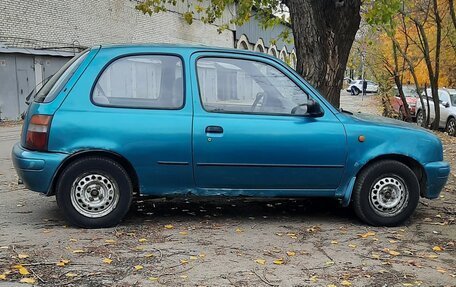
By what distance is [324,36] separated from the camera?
775cm

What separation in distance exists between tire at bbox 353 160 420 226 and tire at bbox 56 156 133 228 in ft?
7.92

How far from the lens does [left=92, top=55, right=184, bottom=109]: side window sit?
545 centimetres

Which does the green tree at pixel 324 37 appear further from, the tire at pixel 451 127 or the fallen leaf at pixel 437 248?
the tire at pixel 451 127

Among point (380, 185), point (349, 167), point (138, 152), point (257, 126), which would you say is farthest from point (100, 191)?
point (380, 185)

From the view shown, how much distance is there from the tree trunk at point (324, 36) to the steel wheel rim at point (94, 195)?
3703 mm

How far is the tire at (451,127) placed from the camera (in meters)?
18.8

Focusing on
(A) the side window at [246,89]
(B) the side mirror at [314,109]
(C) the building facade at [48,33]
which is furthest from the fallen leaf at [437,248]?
(C) the building facade at [48,33]

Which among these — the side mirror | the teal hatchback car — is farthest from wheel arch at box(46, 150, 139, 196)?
the side mirror

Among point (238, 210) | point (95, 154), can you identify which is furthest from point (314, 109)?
point (95, 154)

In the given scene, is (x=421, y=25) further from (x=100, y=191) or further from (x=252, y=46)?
(x=252, y=46)

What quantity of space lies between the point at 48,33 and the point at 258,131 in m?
19.6

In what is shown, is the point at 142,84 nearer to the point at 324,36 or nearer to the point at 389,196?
the point at 389,196

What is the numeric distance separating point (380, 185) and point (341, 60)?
2.73m

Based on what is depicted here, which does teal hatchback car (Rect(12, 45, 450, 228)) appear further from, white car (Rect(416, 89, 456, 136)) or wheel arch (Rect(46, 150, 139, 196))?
white car (Rect(416, 89, 456, 136))
